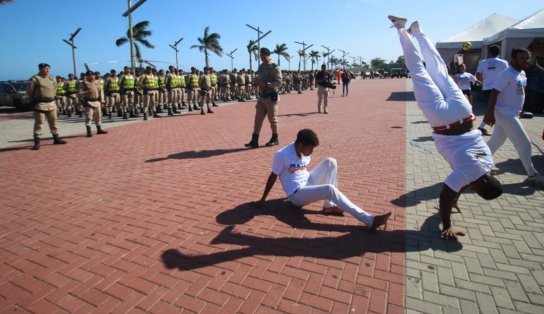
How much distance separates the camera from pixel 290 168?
3.95m

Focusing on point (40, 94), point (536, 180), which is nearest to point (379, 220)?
point (536, 180)

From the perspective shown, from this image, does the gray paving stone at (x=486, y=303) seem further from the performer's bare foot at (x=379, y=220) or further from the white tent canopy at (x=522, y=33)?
the white tent canopy at (x=522, y=33)

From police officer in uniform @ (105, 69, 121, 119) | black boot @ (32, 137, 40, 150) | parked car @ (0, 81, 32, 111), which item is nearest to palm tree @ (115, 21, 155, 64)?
parked car @ (0, 81, 32, 111)

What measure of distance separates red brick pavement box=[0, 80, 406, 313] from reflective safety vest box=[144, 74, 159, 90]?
24.4 ft

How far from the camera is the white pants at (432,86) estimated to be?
3.23 m

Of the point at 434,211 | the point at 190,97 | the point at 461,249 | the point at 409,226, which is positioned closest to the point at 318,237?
the point at 409,226

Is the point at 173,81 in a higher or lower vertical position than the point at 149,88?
higher

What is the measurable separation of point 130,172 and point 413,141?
6365mm

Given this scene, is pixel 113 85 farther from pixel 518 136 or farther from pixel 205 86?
pixel 518 136

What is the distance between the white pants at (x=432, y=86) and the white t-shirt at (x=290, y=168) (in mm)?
1426

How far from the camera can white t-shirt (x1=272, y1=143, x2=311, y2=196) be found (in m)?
3.90

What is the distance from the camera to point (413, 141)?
325 inches

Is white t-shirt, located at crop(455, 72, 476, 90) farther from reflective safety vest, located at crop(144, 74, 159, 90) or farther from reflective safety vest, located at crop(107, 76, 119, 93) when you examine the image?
reflective safety vest, located at crop(107, 76, 119, 93)

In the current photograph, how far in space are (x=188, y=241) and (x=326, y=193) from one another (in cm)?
154
